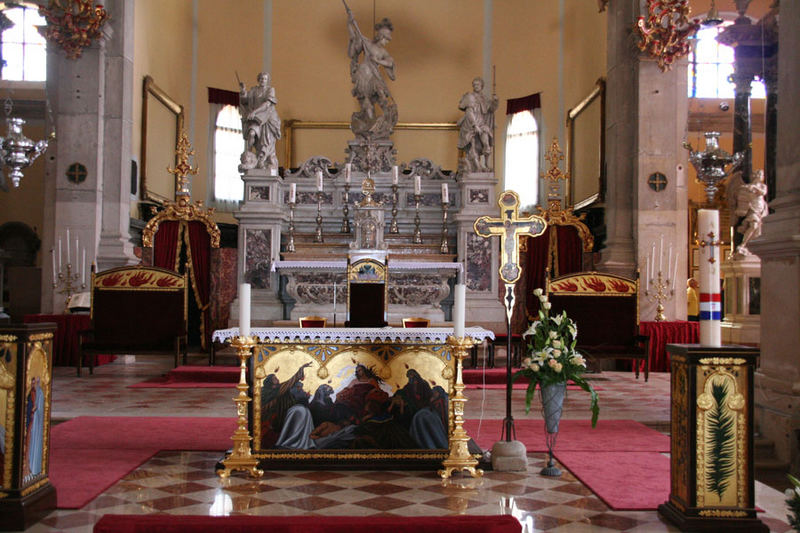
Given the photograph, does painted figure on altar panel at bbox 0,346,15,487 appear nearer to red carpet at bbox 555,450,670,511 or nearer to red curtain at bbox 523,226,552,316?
red carpet at bbox 555,450,670,511

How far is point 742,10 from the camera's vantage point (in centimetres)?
1015

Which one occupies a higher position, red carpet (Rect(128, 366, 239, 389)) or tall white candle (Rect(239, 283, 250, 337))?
tall white candle (Rect(239, 283, 250, 337))

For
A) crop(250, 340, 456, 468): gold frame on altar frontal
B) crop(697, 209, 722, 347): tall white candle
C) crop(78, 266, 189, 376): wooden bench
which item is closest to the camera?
crop(697, 209, 722, 347): tall white candle

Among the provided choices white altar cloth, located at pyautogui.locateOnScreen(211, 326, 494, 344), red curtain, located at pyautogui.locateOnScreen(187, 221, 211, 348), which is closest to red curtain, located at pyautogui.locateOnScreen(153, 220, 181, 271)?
red curtain, located at pyautogui.locateOnScreen(187, 221, 211, 348)

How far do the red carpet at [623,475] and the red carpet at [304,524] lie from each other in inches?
34.1

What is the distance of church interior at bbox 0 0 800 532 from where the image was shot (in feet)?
12.8

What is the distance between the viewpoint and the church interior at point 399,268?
3.89 m

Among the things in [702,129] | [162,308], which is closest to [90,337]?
[162,308]

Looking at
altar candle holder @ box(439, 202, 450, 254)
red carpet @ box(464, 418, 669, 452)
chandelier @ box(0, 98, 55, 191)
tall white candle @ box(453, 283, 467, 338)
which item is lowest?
red carpet @ box(464, 418, 669, 452)

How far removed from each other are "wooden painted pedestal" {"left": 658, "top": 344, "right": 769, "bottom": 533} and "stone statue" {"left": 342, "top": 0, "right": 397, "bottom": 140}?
9.34 metres

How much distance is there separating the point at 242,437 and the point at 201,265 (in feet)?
23.8

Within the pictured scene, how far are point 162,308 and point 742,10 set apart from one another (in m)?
8.24

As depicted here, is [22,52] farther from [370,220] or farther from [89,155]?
[370,220]

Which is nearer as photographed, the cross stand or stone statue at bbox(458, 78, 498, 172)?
the cross stand
